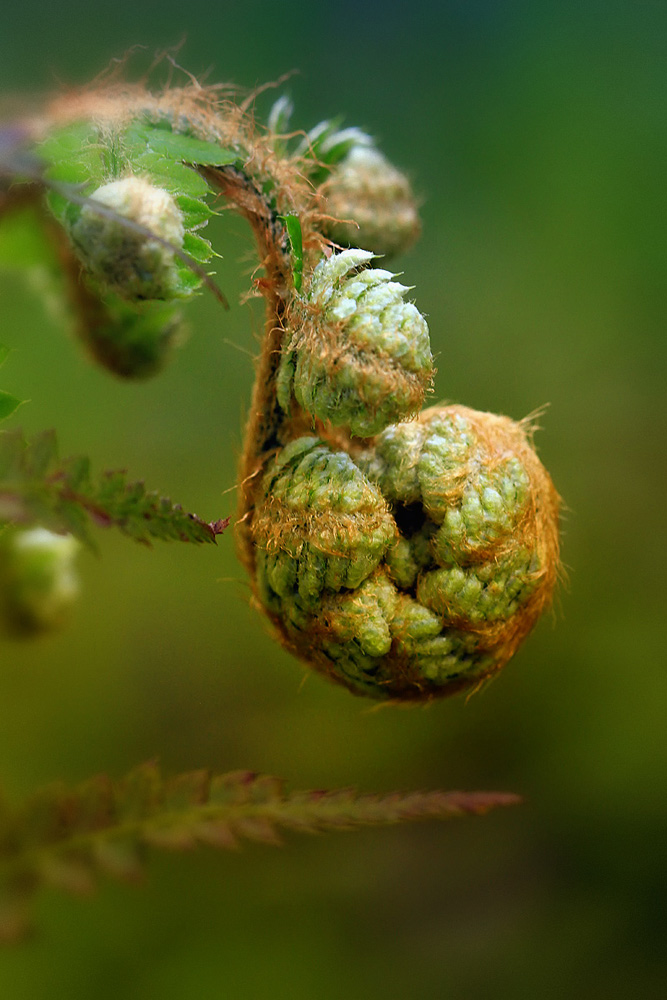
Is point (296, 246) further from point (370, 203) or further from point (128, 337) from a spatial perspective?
A: point (128, 337)

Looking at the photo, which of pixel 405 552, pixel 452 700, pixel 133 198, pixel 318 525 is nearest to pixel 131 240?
pixel 133 198

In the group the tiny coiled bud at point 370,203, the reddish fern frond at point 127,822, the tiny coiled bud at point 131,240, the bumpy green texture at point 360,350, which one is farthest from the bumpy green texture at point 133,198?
the reddish fern frond at point 127,822

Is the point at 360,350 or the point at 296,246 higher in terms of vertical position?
the point at 296,246

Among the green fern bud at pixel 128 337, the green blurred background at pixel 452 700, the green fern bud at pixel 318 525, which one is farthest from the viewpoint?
the green blurred background at pixel 452 700

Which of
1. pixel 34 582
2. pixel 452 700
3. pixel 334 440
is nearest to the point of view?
pixel 334 440

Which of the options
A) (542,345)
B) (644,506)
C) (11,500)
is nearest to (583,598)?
(644,506)

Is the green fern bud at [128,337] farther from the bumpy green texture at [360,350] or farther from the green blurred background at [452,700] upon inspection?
the bumpy green texture at [360,350]

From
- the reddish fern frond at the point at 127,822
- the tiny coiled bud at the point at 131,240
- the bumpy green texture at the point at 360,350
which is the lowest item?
the reddish fern frond at the point at 127,822
